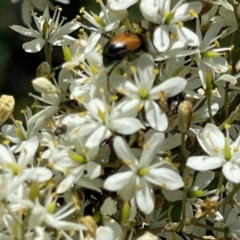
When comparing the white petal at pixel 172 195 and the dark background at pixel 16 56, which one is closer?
the white petal at pixel 172 195

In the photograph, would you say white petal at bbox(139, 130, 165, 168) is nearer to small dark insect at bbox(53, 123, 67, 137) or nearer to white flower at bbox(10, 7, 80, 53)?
small dark insect at bbox(53, 123, 67, 137)

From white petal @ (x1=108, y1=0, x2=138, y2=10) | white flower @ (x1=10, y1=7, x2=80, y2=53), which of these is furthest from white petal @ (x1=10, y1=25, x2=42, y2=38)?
white petal @ (x1=108, y1=0, x2=138, y2=10)

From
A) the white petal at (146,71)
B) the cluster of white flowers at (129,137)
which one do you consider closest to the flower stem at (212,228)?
the cluster of white flowers at (129,137)

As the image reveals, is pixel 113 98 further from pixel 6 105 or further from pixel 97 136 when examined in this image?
pixel 6 105

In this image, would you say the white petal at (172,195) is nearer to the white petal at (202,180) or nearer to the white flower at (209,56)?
the white petal at (202,180)

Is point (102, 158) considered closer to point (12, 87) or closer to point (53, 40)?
point (53, 40)

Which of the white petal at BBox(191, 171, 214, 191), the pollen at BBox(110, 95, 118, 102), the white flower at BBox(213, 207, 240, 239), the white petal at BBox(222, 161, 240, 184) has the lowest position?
the white flower at BBox(213, 207, 240, 239)

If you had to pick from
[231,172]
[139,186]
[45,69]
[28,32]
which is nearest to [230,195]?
[231,172]
